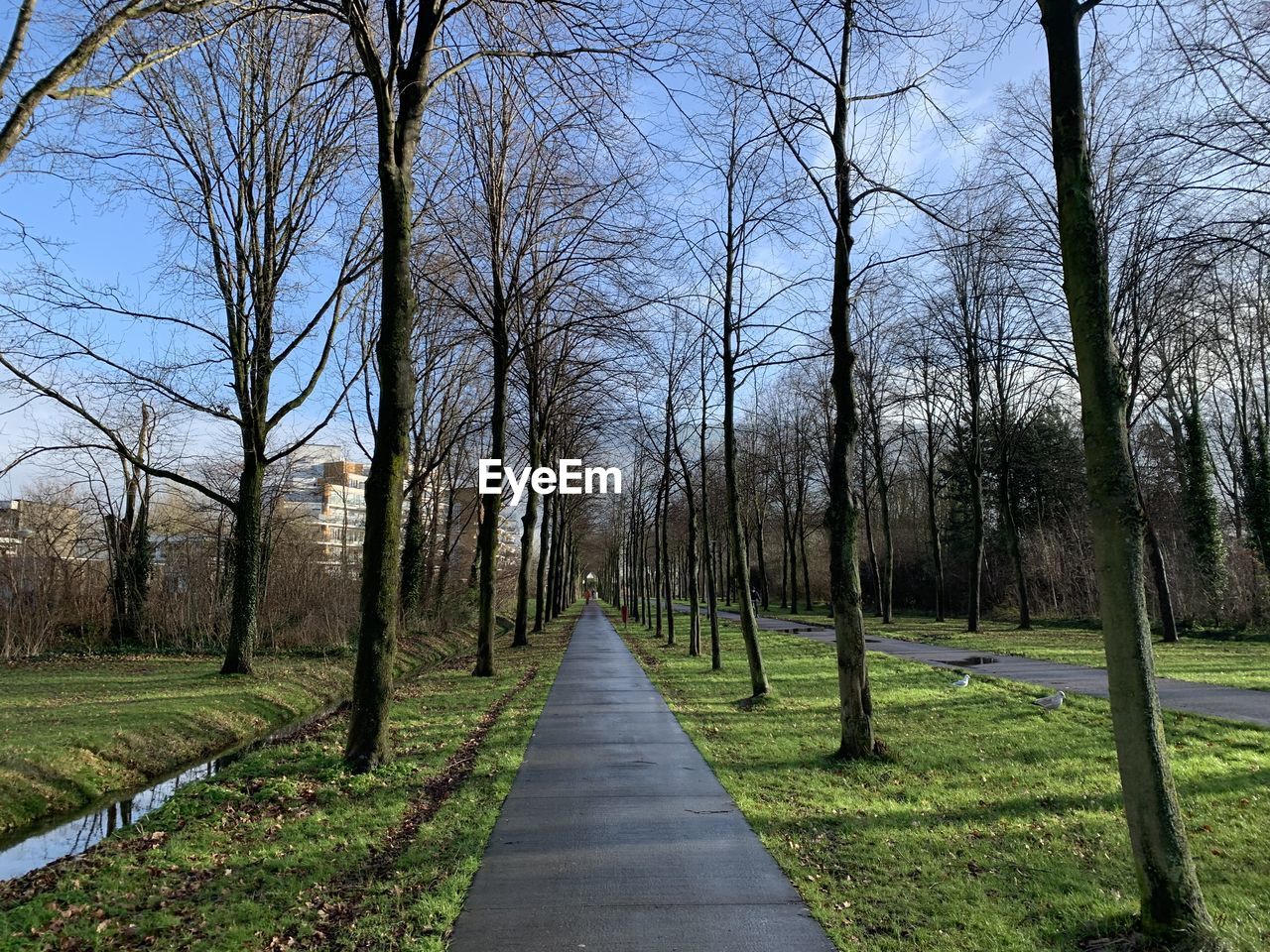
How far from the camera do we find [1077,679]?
13.9 metres

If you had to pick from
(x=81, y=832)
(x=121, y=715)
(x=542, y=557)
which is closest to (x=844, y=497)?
(x=81, y=832)

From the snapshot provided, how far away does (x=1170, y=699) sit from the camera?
1121 cm

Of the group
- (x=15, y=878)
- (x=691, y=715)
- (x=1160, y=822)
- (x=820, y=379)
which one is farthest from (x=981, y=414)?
(x=15, y=878)

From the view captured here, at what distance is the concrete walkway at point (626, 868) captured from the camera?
13.4ft

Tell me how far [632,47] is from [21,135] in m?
5.17

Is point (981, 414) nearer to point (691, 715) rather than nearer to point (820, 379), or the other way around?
point (820, 379)

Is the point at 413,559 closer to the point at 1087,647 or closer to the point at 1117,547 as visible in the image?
the point at 1087,647

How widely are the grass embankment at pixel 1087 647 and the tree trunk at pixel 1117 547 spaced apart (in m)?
8.63

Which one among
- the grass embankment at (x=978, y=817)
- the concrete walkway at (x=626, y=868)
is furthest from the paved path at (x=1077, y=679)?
the concrete walkway at (x=626, y=868)

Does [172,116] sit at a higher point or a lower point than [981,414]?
higher

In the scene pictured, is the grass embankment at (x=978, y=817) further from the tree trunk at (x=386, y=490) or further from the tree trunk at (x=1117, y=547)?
the tree trunk at (x=386, y=490)

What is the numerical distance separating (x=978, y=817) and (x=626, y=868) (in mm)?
3039

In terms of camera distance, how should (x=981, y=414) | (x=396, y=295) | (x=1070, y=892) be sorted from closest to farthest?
1. (x=1070, y=892)
2. (x=396, y=295)
3. (x=981, y=414)

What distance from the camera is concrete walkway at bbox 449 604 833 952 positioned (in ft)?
13.4
